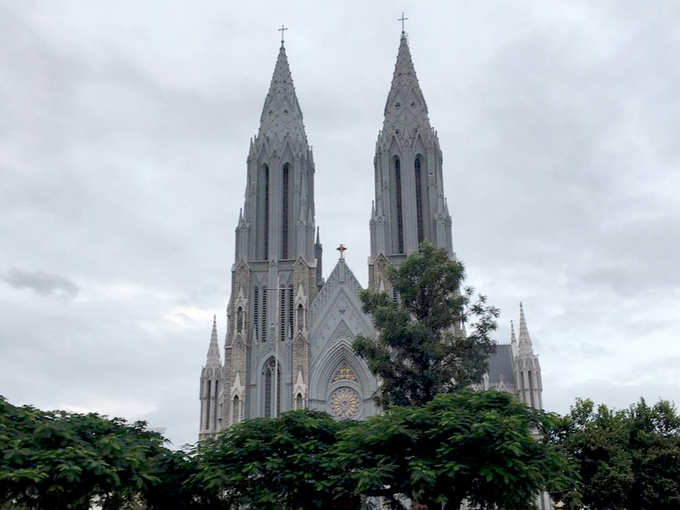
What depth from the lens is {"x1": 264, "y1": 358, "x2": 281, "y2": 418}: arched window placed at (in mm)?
47000

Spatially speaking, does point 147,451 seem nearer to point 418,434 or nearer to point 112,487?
Answer: point 112,487

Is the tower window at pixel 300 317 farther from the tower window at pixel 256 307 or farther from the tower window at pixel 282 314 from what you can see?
the tower window at pixel 256 307

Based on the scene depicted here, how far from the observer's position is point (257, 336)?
49.2 metres

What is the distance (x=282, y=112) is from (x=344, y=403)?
21.5m

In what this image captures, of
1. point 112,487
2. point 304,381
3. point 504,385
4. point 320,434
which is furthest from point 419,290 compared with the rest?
point 504,385

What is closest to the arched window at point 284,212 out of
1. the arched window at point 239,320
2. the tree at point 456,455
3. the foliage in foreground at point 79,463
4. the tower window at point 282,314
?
the tower window at point 282,314

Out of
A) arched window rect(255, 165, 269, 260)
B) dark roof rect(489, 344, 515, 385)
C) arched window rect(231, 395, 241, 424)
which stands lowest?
arched window rect(231, 395, 241, 424)

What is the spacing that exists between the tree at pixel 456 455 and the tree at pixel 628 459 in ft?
32.3

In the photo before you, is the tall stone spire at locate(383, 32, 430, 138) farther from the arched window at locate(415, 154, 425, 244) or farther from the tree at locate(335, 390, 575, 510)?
the tree at locate(335, 390, 575, 510)

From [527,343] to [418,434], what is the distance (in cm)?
4212

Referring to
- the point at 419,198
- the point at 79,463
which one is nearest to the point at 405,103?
the point at 419,198

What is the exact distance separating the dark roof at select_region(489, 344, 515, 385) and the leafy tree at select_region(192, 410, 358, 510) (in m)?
42.2

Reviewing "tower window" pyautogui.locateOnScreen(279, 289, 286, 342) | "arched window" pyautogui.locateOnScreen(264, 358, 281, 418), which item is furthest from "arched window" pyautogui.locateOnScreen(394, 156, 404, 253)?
"arched window" pyautogui.locateOnScreen(264, 358, 281, 418)

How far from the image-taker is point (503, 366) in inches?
2520
